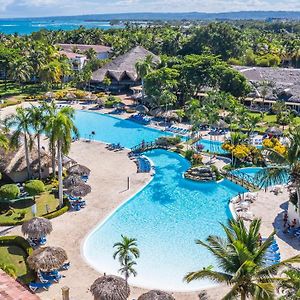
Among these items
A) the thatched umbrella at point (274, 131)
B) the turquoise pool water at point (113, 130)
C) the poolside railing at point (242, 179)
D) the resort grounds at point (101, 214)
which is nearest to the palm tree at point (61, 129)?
the resort grounds at point (101, 214)

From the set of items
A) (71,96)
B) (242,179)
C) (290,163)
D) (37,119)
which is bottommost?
(71,96)

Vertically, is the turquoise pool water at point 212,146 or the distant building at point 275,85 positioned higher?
the distant building at point 275,85

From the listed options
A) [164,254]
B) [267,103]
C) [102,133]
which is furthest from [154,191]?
[267,103]

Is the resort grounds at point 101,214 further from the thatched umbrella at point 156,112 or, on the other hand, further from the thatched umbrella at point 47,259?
the thatched umbrella at point 156,112

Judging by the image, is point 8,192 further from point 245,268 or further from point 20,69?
point 20,69

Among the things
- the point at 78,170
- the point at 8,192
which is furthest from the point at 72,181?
the point at 8,192

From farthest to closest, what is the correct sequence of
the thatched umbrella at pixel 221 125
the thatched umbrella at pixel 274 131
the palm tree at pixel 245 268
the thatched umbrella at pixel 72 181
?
the thatched umbrella at pixel 221 125 → the thatched umbrella at pixel 274 131 → the thatched umbrella at pixel 72 181 → the palm tree at pixel 245 268

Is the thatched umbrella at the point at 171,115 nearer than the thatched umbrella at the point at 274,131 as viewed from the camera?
No
